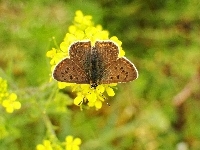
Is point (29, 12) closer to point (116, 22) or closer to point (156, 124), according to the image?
point (116, 22)

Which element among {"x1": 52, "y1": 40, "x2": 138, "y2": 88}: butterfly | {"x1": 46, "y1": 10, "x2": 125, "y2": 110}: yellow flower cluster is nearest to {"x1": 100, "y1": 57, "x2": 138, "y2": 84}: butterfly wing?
{"x1": 52, "y1": 40, "x2": 138, "y2": 88}: butterfly

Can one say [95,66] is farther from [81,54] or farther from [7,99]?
[7,99]

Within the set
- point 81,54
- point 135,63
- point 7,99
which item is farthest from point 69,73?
point 135,63

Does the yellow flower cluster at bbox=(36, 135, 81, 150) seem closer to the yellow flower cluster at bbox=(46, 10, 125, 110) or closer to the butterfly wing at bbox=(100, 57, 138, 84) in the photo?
the yellow flower cluster at bbox=(46, 10, 125, 110)

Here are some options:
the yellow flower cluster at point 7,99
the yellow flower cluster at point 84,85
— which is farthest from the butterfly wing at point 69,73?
the yellow flower cluster at point 7,99

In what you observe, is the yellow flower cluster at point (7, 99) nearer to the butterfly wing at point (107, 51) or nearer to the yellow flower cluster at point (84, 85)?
the yellow flower cluster at point (84, 85)
